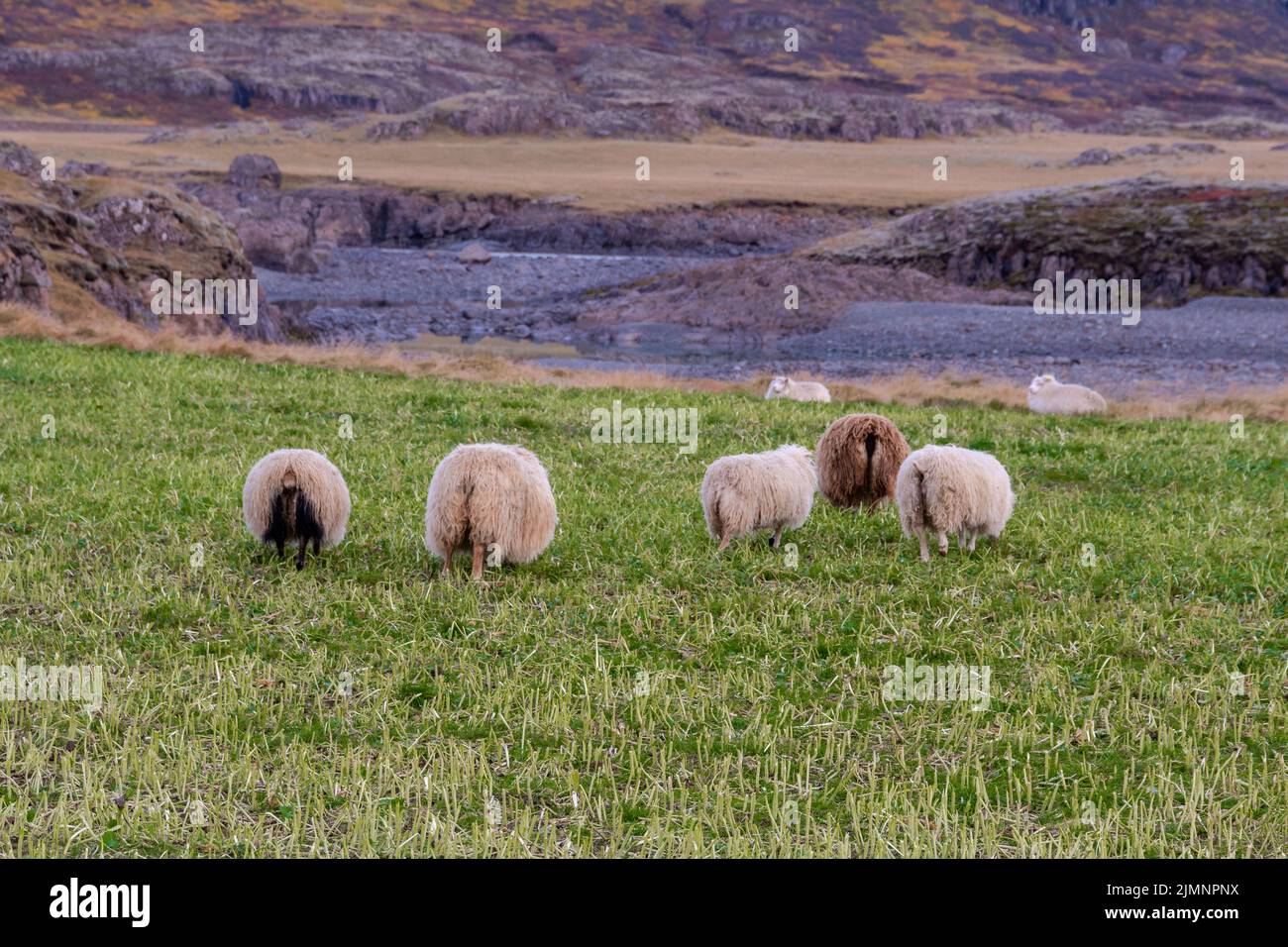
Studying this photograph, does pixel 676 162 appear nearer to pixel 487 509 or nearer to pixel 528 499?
pixel 528 499

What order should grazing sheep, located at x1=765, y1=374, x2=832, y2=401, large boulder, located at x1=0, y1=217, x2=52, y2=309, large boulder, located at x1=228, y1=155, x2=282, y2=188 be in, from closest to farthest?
grazing sheep, located at x1=765, y1=374, x2=832, y2=401 → large boulder, located at x1=0, y1=217, x2=52, y2=309 → large boulder, located at x1=228, y1=155, x2=282, y2=188

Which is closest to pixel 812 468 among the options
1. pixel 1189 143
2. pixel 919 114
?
pixel 1189 143

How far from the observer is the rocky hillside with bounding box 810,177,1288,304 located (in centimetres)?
6544

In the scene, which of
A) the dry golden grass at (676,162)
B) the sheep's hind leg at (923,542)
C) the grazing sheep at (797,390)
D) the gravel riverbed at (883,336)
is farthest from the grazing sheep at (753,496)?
the dry golden grass at (676,162)

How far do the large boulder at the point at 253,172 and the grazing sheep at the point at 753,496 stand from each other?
10076 centimetres

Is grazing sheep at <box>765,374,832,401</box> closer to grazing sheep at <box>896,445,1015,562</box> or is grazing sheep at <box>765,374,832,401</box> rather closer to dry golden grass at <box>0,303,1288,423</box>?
dry golden grass at <box>0,303,1288,423</box>

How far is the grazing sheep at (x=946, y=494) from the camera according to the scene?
39.5 ft

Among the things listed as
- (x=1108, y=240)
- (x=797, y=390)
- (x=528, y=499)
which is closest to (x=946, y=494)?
(x=528, y=499)

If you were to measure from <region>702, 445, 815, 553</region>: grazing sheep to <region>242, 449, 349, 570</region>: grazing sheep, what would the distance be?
3.46 m

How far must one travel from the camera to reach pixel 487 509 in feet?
36.2

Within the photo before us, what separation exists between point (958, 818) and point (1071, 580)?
509 cm

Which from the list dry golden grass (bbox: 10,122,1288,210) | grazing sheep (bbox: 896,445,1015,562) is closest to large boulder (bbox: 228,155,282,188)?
dry golden grass (bbox: 10,122,1288,210)

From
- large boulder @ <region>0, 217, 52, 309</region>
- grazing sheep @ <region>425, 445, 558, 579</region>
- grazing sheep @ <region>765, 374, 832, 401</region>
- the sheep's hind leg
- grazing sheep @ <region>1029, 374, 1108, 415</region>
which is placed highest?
large boulder @ <region>0, 217, 52, 309</region>

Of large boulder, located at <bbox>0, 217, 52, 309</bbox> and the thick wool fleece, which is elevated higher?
large boulder, located at <bbox>0, 217, 52, 309</bbox>
